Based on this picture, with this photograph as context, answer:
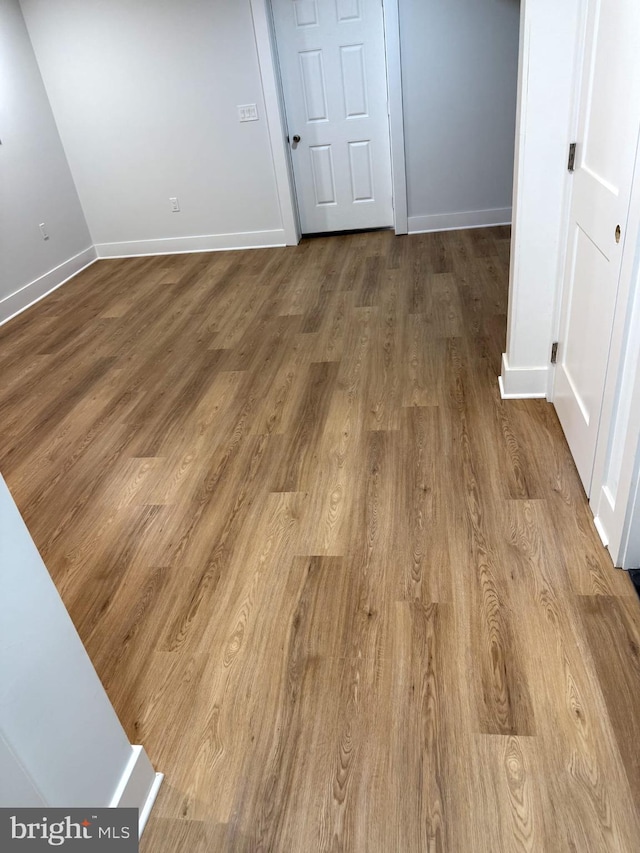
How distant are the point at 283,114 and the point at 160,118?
1002mm

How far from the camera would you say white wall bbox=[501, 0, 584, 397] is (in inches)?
73.9

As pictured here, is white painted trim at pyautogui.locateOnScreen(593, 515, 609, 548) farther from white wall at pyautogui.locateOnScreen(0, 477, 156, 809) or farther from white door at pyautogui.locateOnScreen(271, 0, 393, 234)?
white door at pyautogui.locateOnScreen(271, 0, 393, 234)

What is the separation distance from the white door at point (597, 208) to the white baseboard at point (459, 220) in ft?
9.83

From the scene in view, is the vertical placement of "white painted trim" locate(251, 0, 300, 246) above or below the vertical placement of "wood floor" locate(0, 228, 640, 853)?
above

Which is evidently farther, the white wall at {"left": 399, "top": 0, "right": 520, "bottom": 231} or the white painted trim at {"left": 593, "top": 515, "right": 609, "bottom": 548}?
the white wall at {"left": 399, "top": 0, "right": 520, "bottom": 231}

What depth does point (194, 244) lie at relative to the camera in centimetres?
527

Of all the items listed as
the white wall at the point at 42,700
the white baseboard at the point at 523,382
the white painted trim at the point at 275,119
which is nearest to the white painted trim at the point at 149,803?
the white wall at the point at 42,700

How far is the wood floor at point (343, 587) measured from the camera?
1.25m

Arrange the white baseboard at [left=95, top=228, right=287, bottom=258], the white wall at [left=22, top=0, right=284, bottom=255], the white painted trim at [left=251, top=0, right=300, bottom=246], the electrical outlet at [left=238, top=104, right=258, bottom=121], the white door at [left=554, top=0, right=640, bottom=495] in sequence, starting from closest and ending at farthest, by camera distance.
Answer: the white door at [left=554, top=0, right=640, bottom=495] → the white painted trim at [left=251, top=0, right=300, bottom=246] → the white wall at [left=22, top=0, right=284, bottom=255] → the electrical outlet at [left=238, top=104, right=258, bottom=121] → the white baseboard at [left=95, top=228, right=287, bottom=258]

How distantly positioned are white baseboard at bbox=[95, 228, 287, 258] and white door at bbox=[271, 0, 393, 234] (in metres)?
0.35

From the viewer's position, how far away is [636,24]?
137 centimetres

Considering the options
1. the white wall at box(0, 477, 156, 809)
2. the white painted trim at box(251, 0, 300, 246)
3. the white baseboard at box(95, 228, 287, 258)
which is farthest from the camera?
the white baseboard at box(95, 228, 287, 258)

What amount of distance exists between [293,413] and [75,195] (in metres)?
3.74

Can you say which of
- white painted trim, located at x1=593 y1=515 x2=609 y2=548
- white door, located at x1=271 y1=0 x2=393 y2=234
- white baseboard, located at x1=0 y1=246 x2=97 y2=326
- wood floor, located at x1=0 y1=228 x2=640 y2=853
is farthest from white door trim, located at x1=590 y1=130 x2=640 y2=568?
white baseboard, located at x1=0 y1=246 x2=97 y2=326
